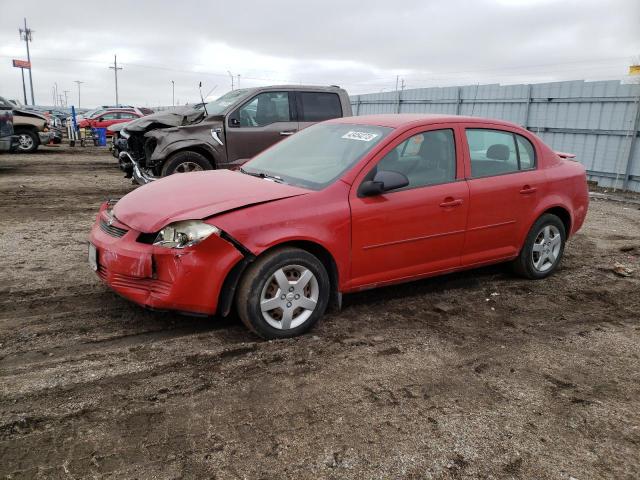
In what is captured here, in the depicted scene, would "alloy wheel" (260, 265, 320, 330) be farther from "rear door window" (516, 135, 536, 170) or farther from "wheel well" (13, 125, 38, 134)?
"wheel well" (13, 125, 38, 134)

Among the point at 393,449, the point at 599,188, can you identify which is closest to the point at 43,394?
the point at 393,449

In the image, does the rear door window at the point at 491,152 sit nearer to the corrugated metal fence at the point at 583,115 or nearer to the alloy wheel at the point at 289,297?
the alloy wheel at the point at 289,297

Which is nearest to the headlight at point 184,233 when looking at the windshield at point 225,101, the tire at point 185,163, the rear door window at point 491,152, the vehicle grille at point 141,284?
the vehicle grille at point 141,284

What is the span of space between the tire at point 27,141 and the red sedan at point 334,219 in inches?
646

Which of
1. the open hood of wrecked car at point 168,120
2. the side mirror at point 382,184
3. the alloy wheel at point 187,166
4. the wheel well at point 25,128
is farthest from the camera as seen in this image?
the wheel well at point 25,128

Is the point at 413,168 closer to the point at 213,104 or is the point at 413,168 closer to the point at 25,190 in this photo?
the point at 213,104

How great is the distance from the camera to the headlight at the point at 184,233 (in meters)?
3.50

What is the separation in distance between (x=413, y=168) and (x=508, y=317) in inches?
60.0

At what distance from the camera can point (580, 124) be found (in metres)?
13.1

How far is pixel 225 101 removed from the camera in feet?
31.0

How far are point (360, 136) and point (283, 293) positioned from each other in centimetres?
160

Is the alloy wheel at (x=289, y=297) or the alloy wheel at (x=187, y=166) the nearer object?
the alloy wheel at (x=289, y=297)

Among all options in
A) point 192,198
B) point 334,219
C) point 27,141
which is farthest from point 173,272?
point 27,141

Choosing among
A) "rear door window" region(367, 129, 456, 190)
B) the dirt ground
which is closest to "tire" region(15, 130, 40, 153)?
the dirt ground
